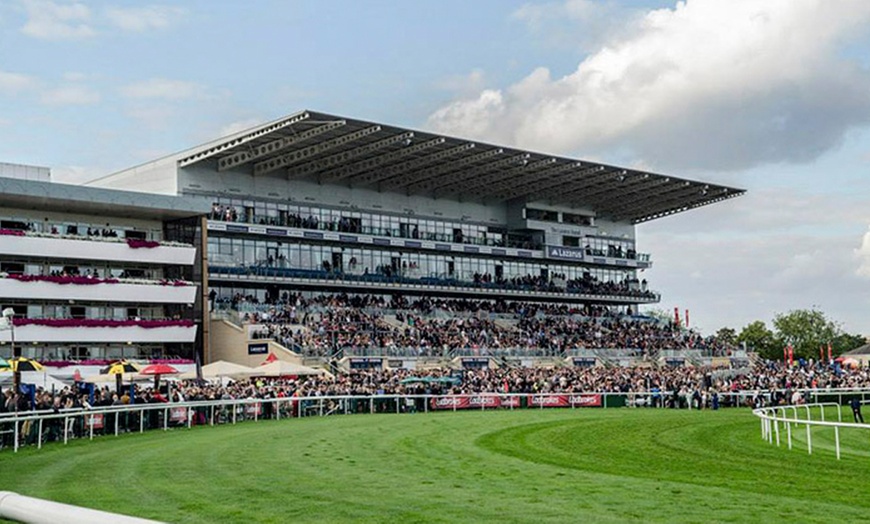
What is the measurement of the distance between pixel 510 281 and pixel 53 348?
115 ft

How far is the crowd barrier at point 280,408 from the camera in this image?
2248cm

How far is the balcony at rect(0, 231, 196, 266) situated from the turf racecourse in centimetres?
2833

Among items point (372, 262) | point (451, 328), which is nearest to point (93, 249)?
point (372, 262)

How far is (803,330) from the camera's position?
4956 inches

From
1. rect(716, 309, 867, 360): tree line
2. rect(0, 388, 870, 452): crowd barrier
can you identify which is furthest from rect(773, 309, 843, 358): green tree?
rect(0, 388, 870, 452): crowd barrier

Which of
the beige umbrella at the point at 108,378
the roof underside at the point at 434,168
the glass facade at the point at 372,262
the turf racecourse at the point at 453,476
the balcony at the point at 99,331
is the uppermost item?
the roof underside at the point at 434,168

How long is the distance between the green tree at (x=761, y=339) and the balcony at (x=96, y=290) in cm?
8317

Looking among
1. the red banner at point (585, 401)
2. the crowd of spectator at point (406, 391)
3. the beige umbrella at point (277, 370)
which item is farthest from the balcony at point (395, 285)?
the red banner at point (585, 401)

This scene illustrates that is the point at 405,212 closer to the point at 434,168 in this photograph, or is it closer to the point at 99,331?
the point at 434,168

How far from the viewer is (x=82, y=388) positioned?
106ft

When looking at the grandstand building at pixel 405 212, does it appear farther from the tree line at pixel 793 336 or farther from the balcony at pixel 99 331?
the tree line at pixel 793 336

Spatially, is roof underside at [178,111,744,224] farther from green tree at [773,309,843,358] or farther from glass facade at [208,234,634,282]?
green tree at [773,309,843,358]

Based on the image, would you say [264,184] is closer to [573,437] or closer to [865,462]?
[573,437]

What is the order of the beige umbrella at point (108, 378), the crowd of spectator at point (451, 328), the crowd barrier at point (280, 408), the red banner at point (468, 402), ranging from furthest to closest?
the crowd of spectator at point (451, 328)
the red banner at point (468, 402)
the beige umbrella at point (108, 378)
the crowd barrier at point (280, 408)
